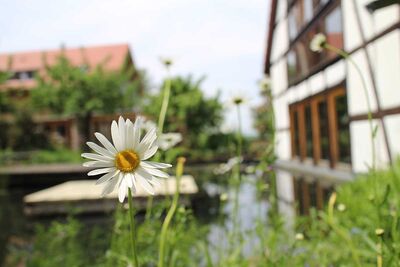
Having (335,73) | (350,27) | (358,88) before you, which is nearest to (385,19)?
(358,88)

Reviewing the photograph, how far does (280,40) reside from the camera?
11.2 m

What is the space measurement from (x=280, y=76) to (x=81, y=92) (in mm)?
7569

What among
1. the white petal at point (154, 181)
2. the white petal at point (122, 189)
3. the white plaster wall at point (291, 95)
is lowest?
the white petal at point (122, 189)

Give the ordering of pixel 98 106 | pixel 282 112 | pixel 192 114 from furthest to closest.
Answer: pixel 192 114 → pixel 98 106 → pixel 282 112

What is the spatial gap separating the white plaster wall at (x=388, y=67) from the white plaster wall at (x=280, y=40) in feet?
18.7

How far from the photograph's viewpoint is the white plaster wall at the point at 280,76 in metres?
11.0

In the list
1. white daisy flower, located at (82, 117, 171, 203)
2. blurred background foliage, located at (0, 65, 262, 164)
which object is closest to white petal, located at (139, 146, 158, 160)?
white daisy flower, located at (82, 117, 171, 203)

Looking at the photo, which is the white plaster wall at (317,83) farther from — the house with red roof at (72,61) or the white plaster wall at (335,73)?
the house with red roof at (72,61)

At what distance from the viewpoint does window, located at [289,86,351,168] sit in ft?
23.4

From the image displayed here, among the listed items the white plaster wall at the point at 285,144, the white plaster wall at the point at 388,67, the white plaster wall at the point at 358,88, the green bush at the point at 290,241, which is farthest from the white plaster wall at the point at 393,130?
the white plaster wall at the point at 285,144

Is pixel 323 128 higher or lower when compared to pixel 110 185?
higher

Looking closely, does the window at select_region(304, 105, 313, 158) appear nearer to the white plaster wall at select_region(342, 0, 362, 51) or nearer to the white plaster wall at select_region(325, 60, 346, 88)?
the white plaster wall at select_region(325, 60, 346, 88)

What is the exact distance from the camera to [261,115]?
54.6ft

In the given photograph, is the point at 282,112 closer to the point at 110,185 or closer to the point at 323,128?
the point at 323,128
